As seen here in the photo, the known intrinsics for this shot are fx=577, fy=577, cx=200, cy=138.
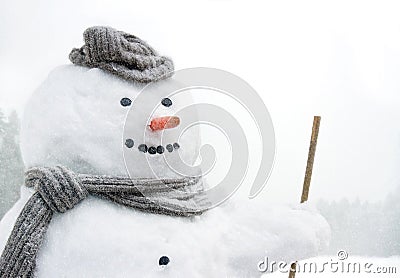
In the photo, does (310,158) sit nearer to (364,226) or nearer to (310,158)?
(310,158)

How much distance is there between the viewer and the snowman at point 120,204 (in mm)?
870

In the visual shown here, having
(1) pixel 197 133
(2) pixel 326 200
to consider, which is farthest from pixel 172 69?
(2) pixel 326 200

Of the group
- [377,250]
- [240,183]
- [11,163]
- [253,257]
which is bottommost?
[377,250]

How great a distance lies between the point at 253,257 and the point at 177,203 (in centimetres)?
16

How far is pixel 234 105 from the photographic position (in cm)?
111

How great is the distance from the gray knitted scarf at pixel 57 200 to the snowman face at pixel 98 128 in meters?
0.03

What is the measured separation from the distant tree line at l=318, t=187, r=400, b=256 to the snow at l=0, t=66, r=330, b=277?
2.09m

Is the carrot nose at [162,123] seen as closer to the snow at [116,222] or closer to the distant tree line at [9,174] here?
the snow at [116,222]

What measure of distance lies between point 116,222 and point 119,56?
0.90 ft

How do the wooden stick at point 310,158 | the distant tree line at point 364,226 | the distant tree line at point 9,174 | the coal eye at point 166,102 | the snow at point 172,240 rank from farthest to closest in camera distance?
1. the distant tree line at point 364,226
2. the distant tree line at point 9,174
3. the wooden stick at point 310,158
4. the coal eye at point 166,102
5. the snow at point 172,240

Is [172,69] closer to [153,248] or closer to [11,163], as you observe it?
[153,248]

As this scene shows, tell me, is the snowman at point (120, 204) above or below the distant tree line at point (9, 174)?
above

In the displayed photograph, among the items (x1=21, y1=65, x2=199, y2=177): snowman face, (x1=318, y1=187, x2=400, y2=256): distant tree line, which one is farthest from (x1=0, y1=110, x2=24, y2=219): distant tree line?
(x1=21, y1=65, x2=199, y2=177): snowman face

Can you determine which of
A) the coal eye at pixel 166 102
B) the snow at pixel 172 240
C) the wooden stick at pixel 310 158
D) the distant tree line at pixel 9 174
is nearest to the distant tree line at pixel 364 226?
the distant tree line at pixel 9 174
